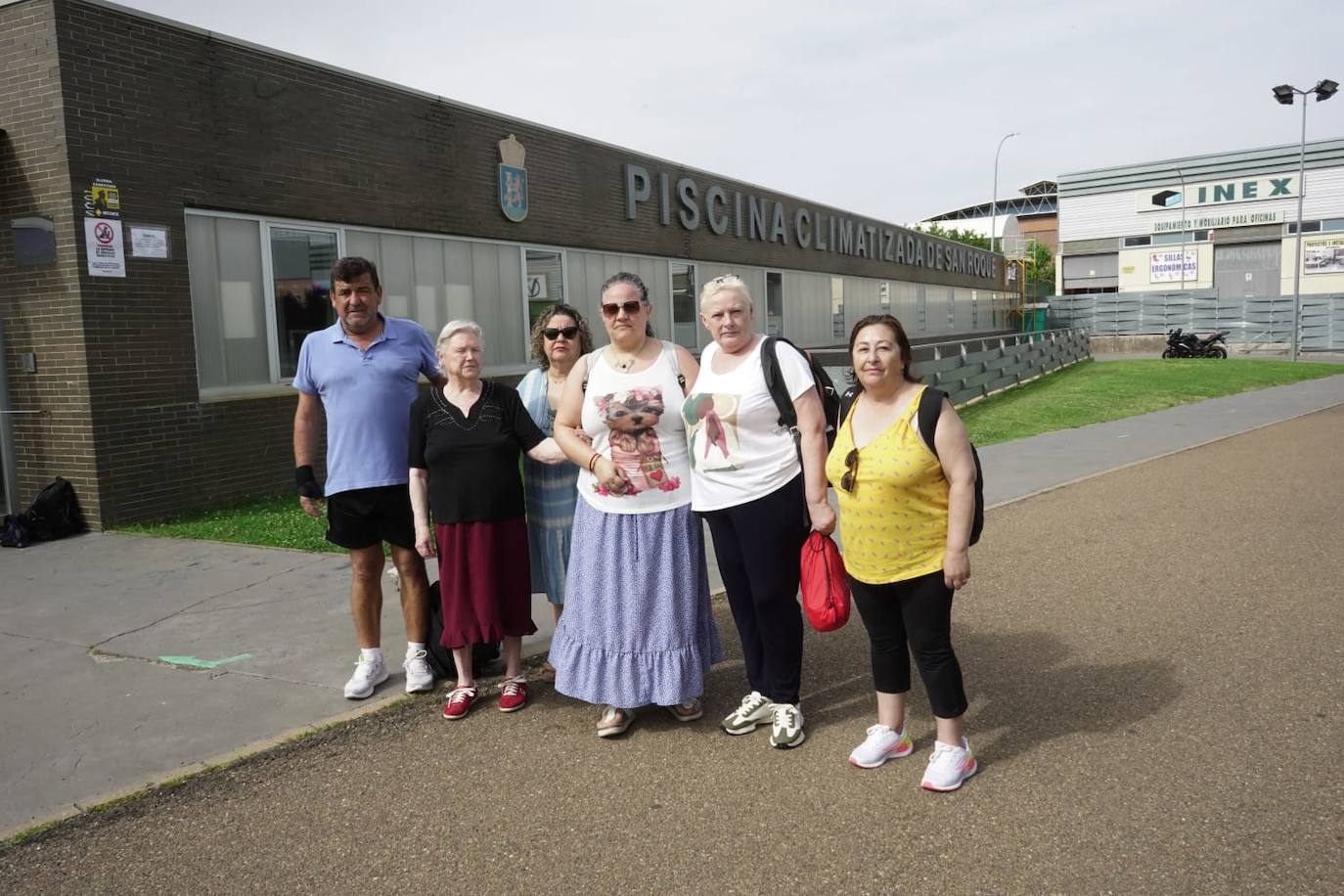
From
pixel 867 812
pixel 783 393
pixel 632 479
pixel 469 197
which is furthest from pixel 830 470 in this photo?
pixel 469 197

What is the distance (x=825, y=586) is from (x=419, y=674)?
2.02 metres

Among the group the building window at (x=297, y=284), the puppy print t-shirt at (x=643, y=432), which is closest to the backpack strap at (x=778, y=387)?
the puppy print t-shirt at (x=643, y=432)

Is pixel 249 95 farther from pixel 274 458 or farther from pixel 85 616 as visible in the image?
pixel 85 616

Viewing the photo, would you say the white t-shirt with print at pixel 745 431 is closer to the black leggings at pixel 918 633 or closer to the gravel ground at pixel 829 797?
the black leggings at pixel 918 633

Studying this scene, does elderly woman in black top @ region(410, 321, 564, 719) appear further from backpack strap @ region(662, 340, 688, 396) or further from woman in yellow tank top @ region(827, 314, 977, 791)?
woman in yellow tank top @ region(827, 314, 977, 791)

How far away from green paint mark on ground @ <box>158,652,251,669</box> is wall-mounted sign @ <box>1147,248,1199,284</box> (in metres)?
64.1

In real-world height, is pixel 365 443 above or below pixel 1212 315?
below

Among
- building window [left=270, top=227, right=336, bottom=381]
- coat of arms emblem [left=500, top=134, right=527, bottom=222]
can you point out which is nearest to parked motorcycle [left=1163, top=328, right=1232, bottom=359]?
coat of arms emblem [left=500, top=134, right=527, bottom=222]

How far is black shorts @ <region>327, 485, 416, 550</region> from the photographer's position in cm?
472

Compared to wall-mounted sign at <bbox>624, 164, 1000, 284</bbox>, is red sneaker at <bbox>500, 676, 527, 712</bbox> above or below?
below

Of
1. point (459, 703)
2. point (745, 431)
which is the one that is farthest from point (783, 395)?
point (459, 703)

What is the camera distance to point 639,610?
4262mm

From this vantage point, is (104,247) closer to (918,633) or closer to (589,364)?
(589,364)

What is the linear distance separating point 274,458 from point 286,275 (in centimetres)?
189
